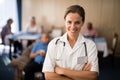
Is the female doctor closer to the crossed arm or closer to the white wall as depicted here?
the crossed arm

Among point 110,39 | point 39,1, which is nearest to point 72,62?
point 39,1

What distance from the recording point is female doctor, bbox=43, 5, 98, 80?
0.86 metres

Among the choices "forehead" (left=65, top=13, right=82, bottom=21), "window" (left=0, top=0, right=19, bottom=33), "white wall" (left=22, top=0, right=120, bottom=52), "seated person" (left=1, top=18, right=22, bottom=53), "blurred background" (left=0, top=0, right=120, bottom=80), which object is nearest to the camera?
"forehead" (left=65, top=13, right=82, bottom=21)

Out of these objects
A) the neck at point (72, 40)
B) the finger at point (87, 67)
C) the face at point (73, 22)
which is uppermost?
the face at point (73, 22)

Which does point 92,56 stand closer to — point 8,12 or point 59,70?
point 59,70

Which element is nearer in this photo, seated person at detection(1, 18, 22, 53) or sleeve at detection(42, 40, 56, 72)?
sleeve at detection(42, 40, 56, 72)

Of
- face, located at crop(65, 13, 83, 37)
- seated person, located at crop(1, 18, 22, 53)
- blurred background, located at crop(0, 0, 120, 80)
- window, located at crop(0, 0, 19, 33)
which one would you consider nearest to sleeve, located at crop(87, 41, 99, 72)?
face, located at crop(65, 13, 83, 37)

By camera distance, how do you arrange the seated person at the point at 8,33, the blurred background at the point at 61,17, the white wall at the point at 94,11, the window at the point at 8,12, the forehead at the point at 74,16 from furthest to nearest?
the seated person at the point at 8,33 → the window at the point at 8,12 → the blurred background at the point at 61,17 → the white wall at the point at 94,11 → the forehead at the point at 74,16

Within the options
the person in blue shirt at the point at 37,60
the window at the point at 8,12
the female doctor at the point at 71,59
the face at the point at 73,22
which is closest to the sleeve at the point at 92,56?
the female doctor at the point at 71,59

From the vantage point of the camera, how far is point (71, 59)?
868 millimetres

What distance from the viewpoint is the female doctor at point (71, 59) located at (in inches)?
33.7

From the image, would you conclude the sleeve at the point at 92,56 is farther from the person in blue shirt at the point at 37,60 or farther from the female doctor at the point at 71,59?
the person in blue shirt at the point at 37,60

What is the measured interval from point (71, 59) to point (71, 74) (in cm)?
8

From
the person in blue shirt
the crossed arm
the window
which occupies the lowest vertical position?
the person in blue shirt
